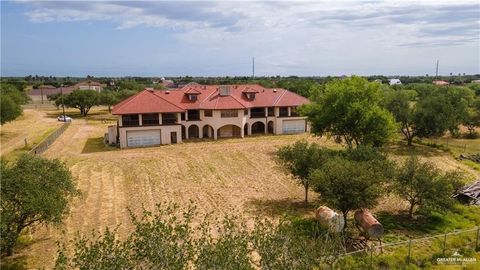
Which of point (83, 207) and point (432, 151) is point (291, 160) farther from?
point (432, 151)

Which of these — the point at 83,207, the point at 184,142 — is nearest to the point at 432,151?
the point at 184,142

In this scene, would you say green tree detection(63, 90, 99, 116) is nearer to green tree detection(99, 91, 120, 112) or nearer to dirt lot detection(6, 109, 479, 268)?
green tree detection(99, 91, 120, 112)

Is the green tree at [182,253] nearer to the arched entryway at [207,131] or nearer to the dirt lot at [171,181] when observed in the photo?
the dirt lot at [171,181]

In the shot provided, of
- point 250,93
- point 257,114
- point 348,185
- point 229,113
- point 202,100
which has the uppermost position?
point 250,93

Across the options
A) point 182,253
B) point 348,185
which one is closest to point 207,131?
point 348,185

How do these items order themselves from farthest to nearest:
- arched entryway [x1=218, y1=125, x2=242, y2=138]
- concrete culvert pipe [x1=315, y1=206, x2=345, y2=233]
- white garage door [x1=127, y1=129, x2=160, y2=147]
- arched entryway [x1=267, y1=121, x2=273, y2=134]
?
arched entryway [x1=267, y1=121, x2=273, y2=134], arched entryway [x1=218, y1=125, x2=242, y2=138], white garage door [x1=127, y1=129, x2=160, y2=147], concrete culvert pipe [x1=315, y1=206, x2=345, y2=233]

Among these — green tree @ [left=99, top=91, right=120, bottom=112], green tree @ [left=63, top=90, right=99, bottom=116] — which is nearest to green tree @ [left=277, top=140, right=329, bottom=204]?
green tree @ [left=63, top=90, right=99, bottom=116]

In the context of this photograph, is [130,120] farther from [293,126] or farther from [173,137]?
[293,126]
